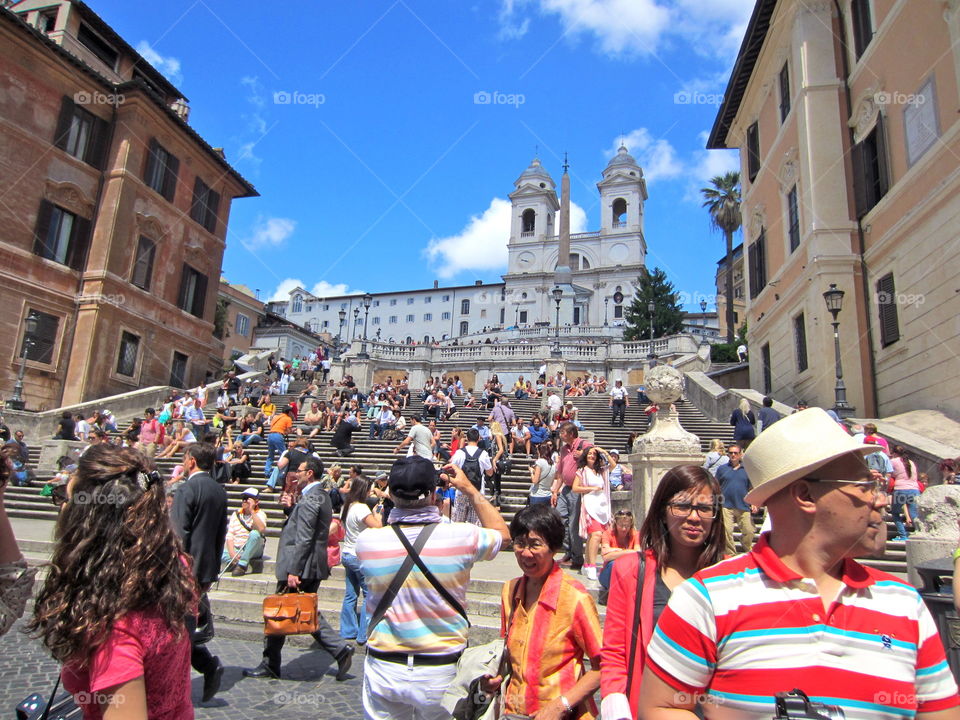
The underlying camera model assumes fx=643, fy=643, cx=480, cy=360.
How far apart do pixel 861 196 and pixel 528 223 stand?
235 feet

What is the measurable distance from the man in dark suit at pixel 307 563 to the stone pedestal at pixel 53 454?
12797mm

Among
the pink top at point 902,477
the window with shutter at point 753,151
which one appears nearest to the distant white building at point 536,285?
the window with shutter at point 753,151

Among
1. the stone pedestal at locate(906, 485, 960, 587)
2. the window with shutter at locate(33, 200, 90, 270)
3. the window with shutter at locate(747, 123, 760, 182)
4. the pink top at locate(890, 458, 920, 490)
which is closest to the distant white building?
the window with shutter at locate(747, 123, 760, 182)

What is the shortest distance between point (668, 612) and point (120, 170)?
26836mm

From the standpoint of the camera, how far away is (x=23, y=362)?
65.5ft

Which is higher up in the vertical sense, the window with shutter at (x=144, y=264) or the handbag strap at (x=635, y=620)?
the window with shutter at (x=144, y=264)

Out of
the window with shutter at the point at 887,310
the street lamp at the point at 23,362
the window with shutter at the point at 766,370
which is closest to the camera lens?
the window with shutter at the point at 887,310

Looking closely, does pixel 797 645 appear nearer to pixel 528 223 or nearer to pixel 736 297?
pixel 736 297

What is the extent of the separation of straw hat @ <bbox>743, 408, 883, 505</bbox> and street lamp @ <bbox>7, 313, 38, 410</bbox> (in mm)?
22734

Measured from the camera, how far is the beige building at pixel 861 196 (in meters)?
12.9

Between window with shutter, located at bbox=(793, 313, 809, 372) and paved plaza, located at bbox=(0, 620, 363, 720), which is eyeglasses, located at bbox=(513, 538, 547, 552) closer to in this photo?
paved plaza, located at bbox=(0, 620, 363, 720)

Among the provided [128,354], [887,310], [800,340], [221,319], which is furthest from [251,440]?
[221,319]

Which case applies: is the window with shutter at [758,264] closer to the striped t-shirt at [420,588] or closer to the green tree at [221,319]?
the striped t-shirt at [420,588]

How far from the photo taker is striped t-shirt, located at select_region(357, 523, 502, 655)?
2977mm
